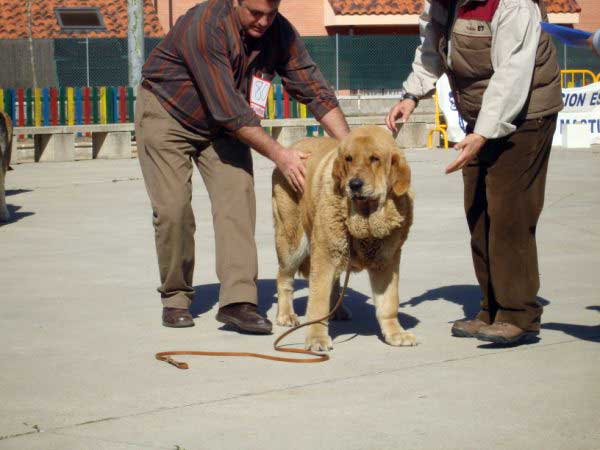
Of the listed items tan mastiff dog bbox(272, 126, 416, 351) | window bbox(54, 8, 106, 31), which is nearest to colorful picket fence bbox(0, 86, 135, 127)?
tan mastiff dog bbox(272, 126, 416, 351)

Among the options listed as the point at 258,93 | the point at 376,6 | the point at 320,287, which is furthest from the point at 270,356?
the point at 376,6

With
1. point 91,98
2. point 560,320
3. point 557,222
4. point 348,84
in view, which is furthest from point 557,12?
point 560,320

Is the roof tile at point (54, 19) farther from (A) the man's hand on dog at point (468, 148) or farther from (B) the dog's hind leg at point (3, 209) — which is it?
(A) the man's hand on dog at point (468, 148)

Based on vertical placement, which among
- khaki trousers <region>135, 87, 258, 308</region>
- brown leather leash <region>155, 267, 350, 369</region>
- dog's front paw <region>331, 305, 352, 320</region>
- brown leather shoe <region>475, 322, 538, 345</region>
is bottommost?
→ dog's front paw <region>331, 305, 352, 320</region>

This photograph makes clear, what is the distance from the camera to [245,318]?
671 cm

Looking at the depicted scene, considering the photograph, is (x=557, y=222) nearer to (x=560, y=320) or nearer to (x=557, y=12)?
(x=560, y=320)

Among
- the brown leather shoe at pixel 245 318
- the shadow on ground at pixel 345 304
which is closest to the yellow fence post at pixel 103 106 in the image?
the shadow on ground at pixel 345 304

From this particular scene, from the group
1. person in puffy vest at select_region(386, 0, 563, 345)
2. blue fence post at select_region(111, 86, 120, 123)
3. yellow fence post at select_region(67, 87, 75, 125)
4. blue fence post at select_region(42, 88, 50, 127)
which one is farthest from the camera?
blue fence post at select_region(111, 86, 120, 123)

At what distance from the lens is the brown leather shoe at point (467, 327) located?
648cm

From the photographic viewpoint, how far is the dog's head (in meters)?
5.95

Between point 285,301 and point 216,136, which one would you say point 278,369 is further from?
point 216,136

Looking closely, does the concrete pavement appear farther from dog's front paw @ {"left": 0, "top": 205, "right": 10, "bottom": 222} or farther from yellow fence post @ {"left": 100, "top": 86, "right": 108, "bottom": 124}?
yellow fence post @ {"left": 100, "top": 86, "right": 108, "bottom": 124}

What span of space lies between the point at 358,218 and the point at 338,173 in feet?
0.86

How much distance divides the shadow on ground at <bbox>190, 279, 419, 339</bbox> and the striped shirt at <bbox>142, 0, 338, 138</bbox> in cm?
127
